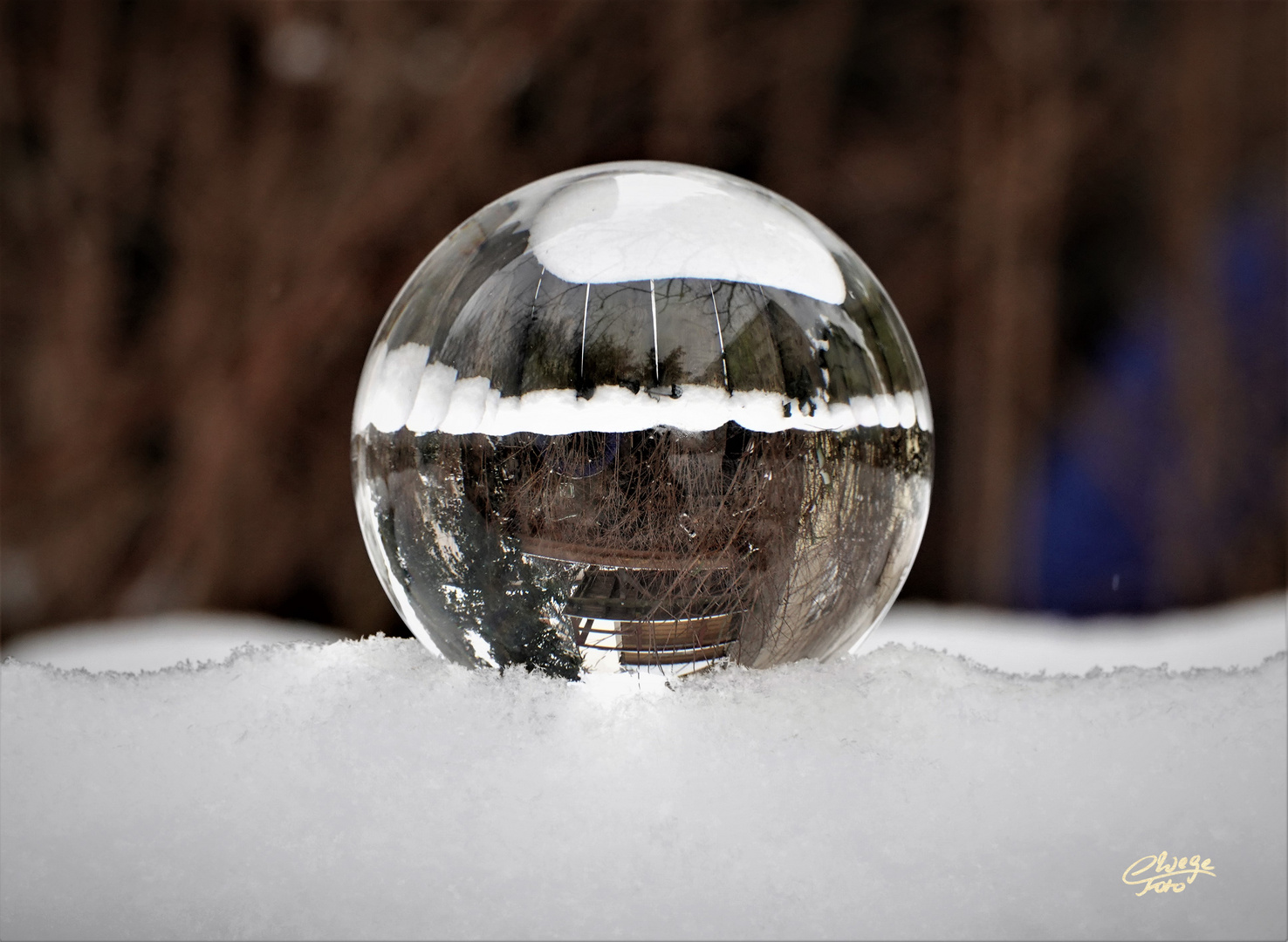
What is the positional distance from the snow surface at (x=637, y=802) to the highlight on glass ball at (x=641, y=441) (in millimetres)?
46

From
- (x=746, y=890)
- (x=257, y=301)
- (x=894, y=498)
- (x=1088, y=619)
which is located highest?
(x=257, y=301)

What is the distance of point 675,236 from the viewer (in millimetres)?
627

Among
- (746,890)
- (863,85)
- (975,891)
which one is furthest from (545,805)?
(863,85)

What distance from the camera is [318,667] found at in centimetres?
71

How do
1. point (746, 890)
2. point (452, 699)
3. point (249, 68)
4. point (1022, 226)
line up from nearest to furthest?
point (746, 890), point (452, 699), point (1022, 226), point (249, 68)

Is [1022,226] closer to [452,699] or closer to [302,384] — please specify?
[302,384]

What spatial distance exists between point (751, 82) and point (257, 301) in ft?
3.48

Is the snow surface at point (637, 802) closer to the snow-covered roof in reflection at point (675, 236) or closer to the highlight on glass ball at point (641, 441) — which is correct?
the highlight on glass ball at point (641, 441)
